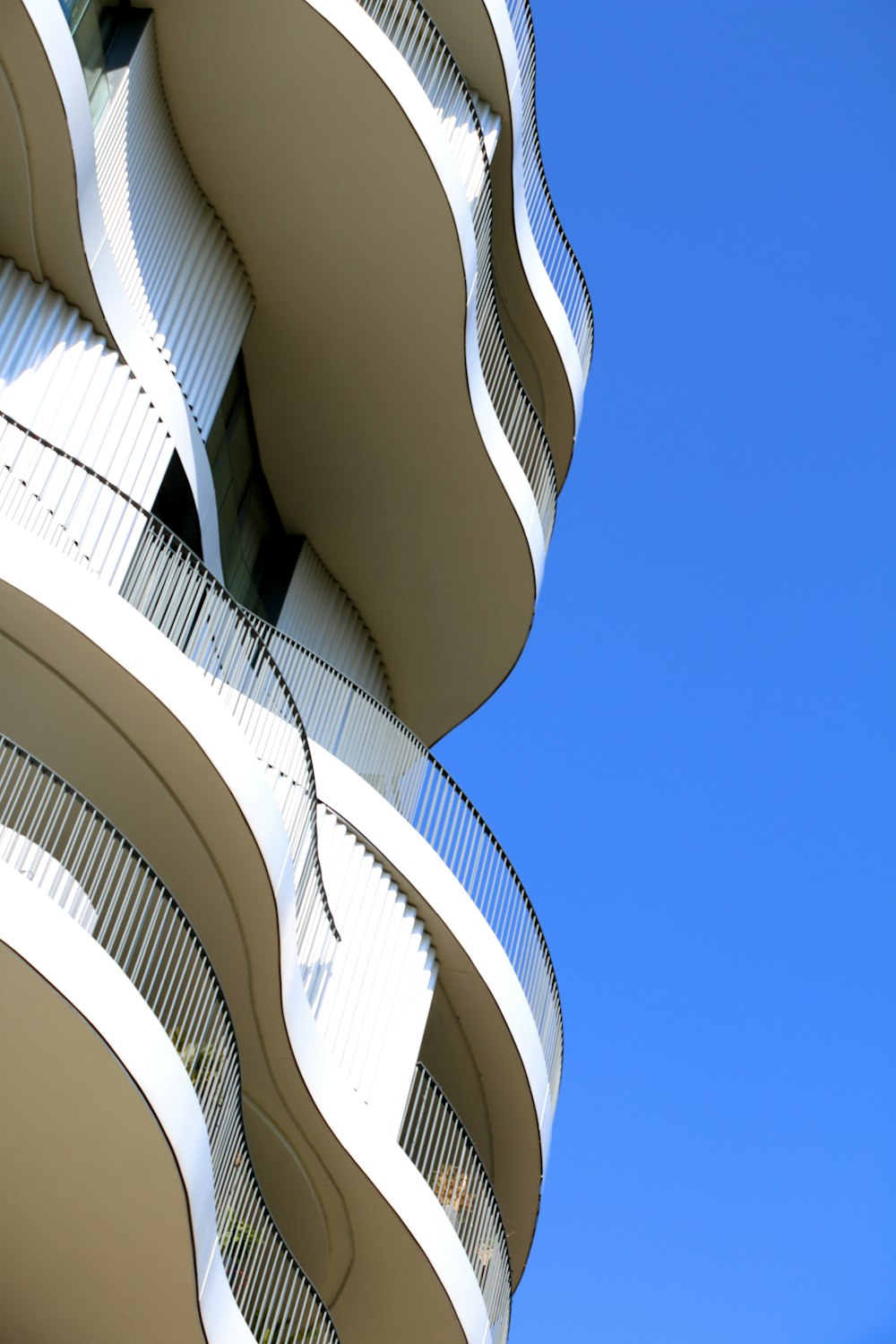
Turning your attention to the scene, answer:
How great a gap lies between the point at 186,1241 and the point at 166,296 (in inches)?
384

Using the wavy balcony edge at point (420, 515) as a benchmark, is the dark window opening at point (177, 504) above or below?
below

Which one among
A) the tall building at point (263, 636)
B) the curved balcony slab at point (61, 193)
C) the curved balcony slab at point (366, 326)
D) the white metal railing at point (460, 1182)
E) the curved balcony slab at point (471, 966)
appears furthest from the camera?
the curved balcony slab at point (471, 966)

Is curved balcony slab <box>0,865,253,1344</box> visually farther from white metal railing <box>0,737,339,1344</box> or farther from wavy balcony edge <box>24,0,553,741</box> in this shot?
wavy balcony edge <box>24,0,553,741</box>

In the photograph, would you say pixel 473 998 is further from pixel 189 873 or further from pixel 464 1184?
pixel 189 873

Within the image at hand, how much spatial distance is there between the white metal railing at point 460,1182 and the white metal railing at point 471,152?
327 inches

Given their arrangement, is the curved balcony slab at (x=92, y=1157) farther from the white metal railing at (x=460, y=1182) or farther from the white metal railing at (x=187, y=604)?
the white metal railing at (x=460, y=1182)

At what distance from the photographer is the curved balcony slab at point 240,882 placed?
1273 centimetres

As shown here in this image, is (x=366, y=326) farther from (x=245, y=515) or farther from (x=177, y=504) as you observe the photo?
(x=177, y=504)

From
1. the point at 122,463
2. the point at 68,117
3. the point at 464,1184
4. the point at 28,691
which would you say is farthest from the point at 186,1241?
the point at 68,117

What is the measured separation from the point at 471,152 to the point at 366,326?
2.46 meters

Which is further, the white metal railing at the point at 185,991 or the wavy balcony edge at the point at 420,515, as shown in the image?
the wavy balcony edge at the point at 420,515

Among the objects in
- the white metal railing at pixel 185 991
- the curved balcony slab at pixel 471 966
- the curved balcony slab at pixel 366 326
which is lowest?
the white metal railing at pixel 185 991

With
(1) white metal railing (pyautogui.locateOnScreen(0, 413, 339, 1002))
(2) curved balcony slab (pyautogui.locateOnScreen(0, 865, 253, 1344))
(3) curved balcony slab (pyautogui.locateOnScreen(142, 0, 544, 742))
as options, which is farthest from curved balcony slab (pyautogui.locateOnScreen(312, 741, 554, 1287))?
(2) curved balcony slab (pyautogui.locateOnScreen(0, 865, 253, 1344))

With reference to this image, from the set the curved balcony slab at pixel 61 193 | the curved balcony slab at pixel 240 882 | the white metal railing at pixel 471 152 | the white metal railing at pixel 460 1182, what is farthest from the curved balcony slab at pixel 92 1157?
the white metal railing at pixel 471 152
